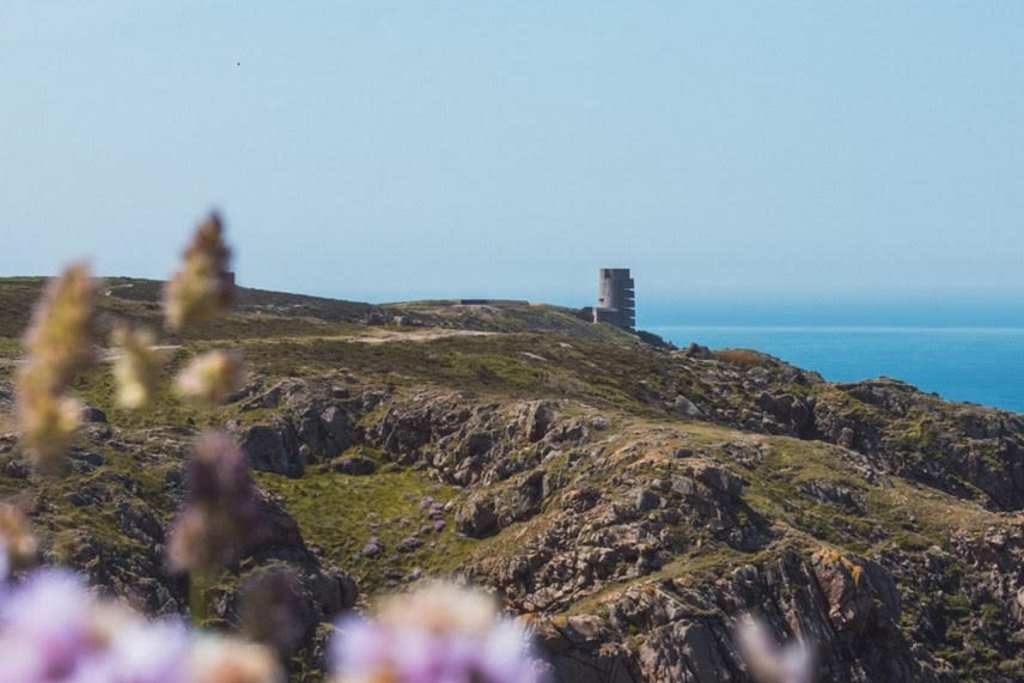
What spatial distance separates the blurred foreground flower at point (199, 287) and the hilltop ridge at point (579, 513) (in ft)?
62.9

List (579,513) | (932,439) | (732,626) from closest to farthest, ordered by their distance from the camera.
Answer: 1. (732,626)
2. (579,513)
3. (932,439)

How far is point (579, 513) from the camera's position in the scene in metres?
36.7

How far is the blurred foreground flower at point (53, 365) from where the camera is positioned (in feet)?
6.29

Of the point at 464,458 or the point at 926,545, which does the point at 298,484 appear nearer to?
the point at 464,458

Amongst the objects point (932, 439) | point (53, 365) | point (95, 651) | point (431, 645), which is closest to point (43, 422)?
point (53, 365)

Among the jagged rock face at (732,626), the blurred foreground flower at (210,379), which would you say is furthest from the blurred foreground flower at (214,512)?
the jagged rock face at (732,626)

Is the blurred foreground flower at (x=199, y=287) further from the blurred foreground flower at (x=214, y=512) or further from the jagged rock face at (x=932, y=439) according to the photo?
the jagged rock face at (x=932, y=439)

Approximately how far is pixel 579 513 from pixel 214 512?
115 feet

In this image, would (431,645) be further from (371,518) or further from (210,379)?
(371,518)

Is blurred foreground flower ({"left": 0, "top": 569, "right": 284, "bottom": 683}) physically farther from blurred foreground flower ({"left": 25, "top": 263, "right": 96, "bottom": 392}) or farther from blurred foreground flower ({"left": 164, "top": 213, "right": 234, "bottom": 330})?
blurred foreground flower ({"left": 164, "top": 213, "right": 234, "bottom": 330})

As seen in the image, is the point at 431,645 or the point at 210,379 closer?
the point at 431,645

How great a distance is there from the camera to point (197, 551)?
1939 millimetres

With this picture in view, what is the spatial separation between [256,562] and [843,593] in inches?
631

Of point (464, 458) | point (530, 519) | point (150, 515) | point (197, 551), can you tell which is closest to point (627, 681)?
point (530, 519)
